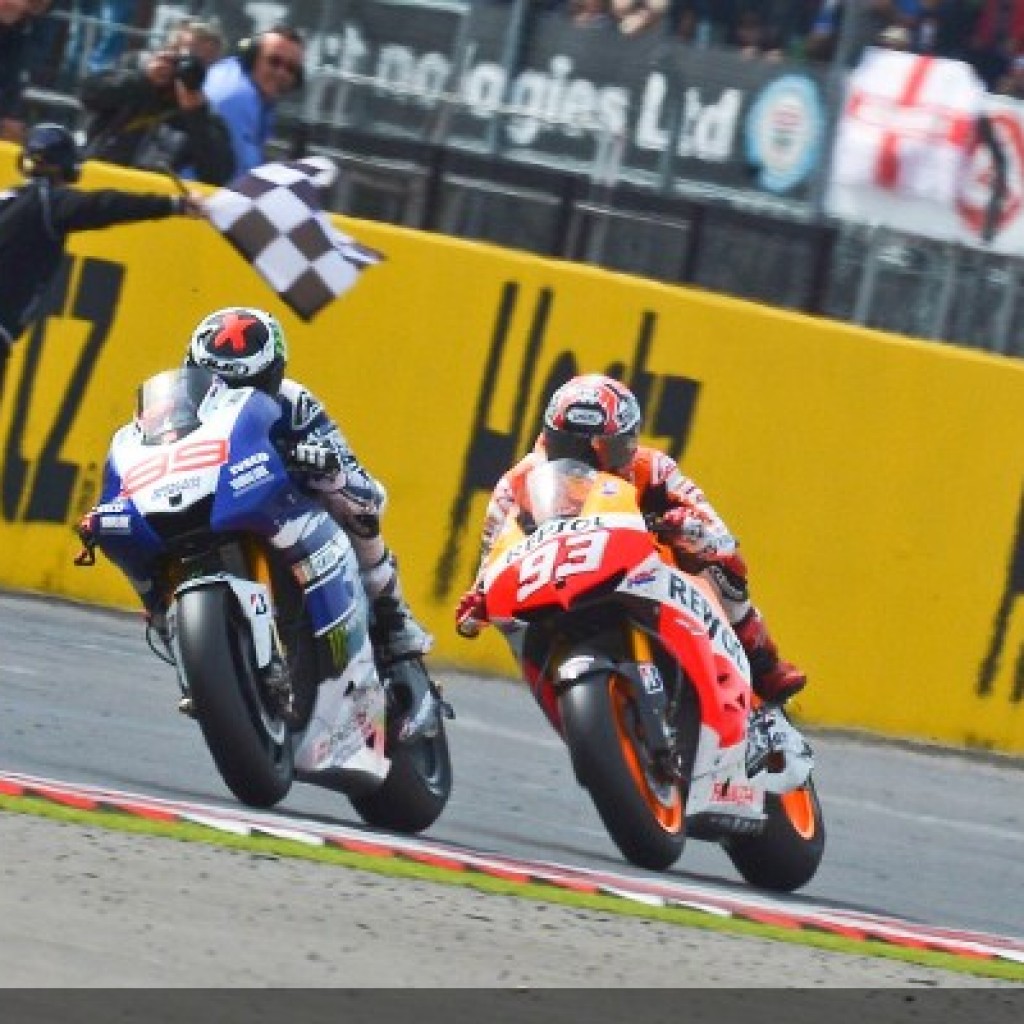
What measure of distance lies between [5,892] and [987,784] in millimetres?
7139

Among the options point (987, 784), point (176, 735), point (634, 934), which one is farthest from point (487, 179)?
point (634, 934)

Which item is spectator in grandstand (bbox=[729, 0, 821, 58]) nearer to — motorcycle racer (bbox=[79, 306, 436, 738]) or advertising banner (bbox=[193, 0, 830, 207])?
advertising banner (bbox=[193, 0, 830, 207])

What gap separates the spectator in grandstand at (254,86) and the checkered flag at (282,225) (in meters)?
1.17

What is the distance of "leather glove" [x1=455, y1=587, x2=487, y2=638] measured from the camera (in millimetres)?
9461

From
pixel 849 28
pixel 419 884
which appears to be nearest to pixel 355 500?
pixel 419 884

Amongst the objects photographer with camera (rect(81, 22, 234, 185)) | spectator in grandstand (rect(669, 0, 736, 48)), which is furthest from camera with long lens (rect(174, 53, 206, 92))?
spectator in grandstand (rect(669, 0, 736, 48))

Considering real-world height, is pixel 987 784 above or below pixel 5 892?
below

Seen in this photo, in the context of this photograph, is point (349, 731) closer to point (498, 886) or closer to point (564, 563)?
point (564, 563)

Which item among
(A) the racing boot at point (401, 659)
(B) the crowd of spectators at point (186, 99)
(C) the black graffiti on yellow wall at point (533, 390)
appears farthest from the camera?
(B) the crowd of spectators at point (186, 99)

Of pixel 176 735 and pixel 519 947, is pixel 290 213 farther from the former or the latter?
pixel 519 947

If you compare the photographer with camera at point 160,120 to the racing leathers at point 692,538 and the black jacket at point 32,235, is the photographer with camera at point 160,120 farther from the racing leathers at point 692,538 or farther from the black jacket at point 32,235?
the racing leathers at point 692,538

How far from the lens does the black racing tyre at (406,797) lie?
964cm

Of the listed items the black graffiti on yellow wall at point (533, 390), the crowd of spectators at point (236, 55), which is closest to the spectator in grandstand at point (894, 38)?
the crowd of spectators at point (236, 55)

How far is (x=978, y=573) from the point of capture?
1380 centimetres
